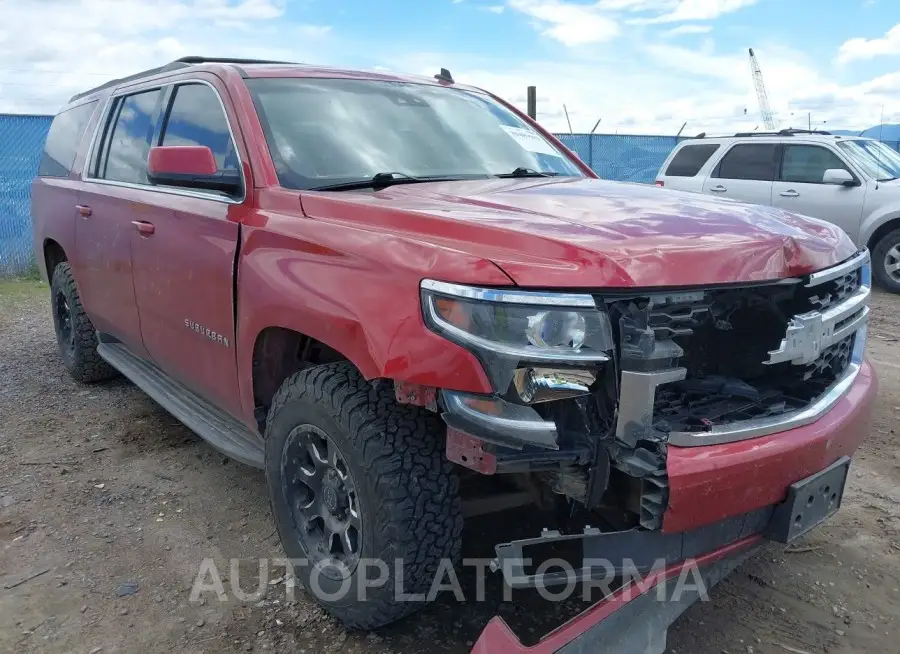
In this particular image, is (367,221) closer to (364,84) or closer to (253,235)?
(253,235)

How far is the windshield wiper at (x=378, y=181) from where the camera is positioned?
2738 mm

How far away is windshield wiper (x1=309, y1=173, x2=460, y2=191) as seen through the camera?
2738 mm

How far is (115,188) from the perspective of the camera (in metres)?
3.97

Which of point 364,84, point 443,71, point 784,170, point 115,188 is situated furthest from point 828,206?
point 115,188

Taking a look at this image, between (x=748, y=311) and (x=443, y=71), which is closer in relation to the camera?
(x=748, y=311)

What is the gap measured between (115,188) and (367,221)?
2.30 m

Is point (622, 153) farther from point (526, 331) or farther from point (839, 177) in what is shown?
point (526, 331)

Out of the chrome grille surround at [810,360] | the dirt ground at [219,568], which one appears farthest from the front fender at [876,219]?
the chrome grille surround at [810,360]

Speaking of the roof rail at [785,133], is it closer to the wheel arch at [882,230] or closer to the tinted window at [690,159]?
the tinted window at [690,159]

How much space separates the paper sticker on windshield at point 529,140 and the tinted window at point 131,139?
1.81 meters

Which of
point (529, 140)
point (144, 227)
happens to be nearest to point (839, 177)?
point (529, 140)

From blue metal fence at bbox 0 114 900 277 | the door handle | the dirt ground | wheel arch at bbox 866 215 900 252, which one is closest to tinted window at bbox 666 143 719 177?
blue metal fence at bbox 0 114 900 277

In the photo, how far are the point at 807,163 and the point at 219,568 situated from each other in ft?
29.0

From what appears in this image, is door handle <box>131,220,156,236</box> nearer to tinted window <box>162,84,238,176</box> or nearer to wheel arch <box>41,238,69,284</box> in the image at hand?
tinted window <box>162,84,238,176</box>
